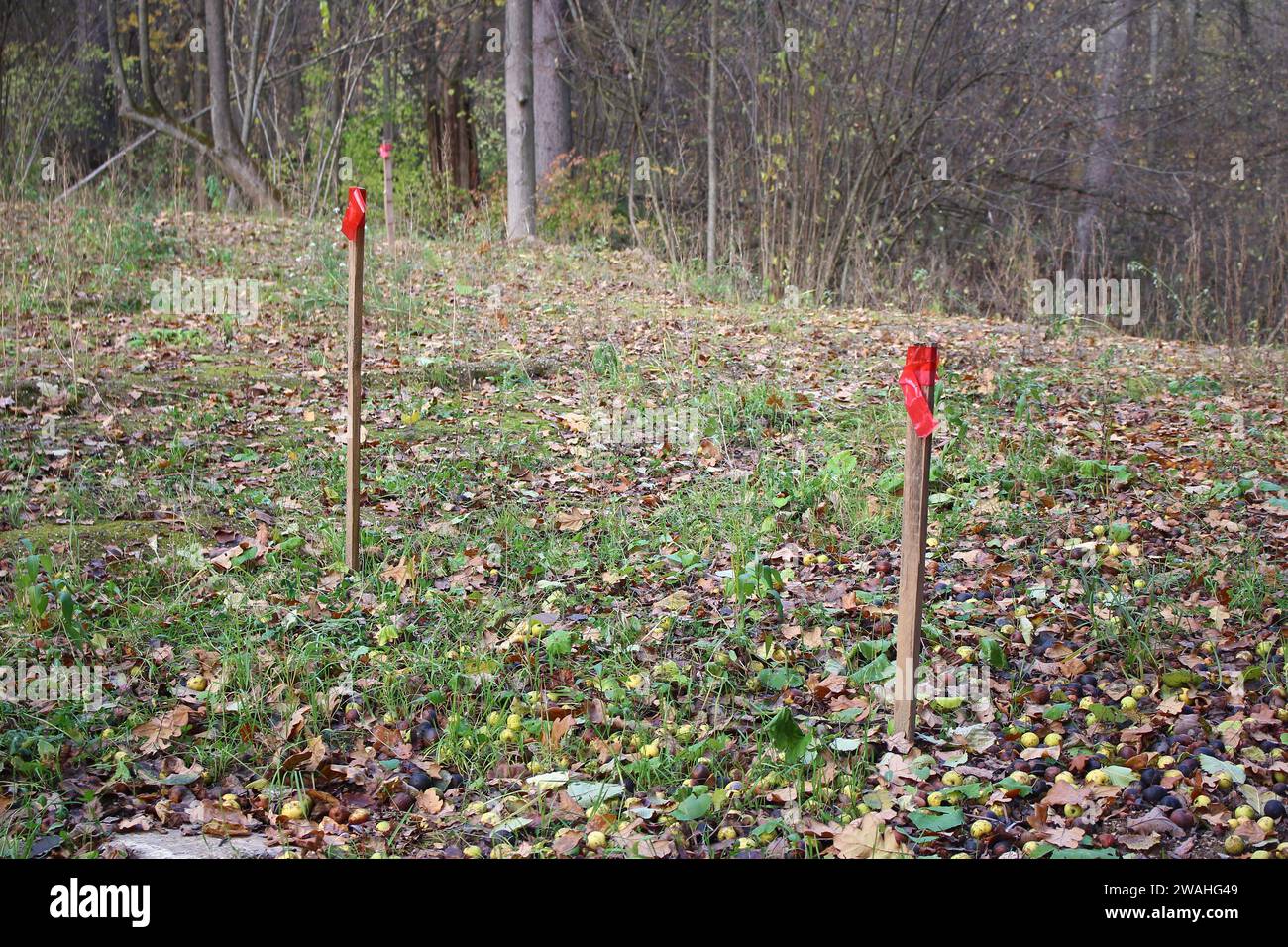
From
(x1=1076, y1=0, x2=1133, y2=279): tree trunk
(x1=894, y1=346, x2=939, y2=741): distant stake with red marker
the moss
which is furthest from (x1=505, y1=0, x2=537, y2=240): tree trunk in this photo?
(x1=894, y1=346, x2=939, y2=741): distant stake with red marker

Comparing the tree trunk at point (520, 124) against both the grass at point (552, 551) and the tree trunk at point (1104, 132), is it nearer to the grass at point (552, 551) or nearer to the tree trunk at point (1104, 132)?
the grass at point (552, 551)

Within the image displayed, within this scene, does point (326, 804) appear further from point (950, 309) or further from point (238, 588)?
point (950, 309)

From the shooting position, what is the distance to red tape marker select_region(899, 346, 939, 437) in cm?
304

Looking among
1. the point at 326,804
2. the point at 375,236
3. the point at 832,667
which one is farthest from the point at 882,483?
the point at 375,236

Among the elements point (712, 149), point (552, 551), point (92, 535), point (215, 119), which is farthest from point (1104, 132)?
point (92, 535)

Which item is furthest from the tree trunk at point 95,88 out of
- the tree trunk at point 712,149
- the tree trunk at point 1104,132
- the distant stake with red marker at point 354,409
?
the distant stake with red marker at point 354,409

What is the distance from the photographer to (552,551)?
15.5ft

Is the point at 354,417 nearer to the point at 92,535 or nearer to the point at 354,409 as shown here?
the point at 354,409

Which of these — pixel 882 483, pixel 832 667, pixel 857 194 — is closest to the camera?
pixel 832 667

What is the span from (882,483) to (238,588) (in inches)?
117

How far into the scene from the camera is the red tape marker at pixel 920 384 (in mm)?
3039

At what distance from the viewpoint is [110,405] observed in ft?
20.3

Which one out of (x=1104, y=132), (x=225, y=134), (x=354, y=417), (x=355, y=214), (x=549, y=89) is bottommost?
(x=354, y=417)

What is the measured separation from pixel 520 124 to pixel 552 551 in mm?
10383
